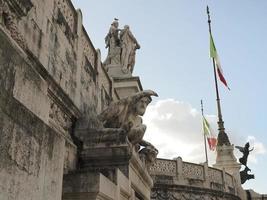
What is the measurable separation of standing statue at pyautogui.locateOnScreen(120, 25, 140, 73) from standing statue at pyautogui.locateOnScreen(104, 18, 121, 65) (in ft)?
0.61

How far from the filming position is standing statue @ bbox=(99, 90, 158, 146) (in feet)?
21.1

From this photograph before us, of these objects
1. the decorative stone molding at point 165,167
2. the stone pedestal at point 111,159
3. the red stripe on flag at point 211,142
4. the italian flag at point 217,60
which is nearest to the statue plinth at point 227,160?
the italian flag at point 217,60

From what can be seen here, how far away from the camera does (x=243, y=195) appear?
83.6ft

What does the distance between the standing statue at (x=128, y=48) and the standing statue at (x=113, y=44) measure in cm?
19

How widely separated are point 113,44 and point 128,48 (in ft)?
2.14

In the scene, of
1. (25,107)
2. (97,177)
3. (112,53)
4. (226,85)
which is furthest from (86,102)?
(226,85)

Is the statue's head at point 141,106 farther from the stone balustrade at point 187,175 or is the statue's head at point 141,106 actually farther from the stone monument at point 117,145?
the stone balustrade at point 187,175

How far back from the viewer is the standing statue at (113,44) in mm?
12695

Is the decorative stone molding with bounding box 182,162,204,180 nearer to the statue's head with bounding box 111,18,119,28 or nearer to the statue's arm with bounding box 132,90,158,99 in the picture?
the statue's head with bounding box 111,18,119,28

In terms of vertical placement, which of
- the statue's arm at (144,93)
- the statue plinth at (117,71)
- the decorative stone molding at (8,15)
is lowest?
the decorative stone molding at (8,15)

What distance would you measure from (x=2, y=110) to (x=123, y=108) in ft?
13.9

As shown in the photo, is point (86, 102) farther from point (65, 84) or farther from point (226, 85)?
point (226, 85)

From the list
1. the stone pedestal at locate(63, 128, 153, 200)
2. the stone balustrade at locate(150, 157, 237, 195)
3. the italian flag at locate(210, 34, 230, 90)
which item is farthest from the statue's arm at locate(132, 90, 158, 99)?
the italian flag at locate(210, 34, 230, 90)

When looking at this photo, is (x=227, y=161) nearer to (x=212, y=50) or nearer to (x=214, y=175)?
(x=214, y=175)
